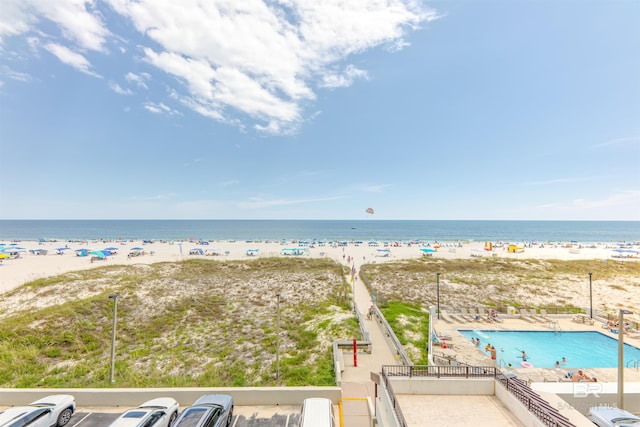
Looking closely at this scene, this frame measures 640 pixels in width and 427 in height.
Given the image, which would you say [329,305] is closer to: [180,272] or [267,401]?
[267,401]

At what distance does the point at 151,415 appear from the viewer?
357 inches

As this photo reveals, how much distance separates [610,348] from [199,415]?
95.3 feet

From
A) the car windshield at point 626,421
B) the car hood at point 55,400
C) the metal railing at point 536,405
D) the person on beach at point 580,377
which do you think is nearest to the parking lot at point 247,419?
the car hood at point 55,400

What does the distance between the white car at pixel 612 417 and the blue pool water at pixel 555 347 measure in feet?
28.0

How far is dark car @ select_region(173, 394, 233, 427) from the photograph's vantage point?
27.9 ft

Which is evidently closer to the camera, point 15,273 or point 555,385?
point 555,385

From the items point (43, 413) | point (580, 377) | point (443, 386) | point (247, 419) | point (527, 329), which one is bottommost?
point (527, 329)

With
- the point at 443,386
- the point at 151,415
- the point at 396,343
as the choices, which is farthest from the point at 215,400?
the point at 396,343

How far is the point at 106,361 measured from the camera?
17062mm

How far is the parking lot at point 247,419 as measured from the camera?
10.3m

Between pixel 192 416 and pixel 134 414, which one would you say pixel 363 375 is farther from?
pixel 134 414

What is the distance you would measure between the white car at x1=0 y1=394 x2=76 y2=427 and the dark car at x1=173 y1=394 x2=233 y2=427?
15.8 feet

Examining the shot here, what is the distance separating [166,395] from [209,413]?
392cm

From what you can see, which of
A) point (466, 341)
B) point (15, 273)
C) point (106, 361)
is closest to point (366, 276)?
point (466, 341)
